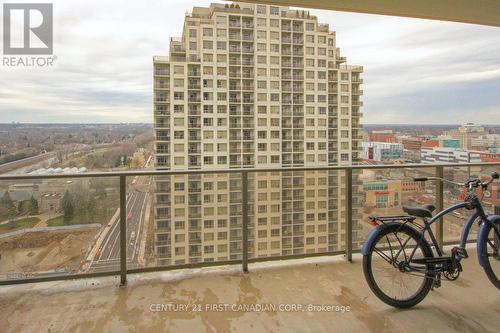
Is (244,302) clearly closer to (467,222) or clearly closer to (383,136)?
(467,222)

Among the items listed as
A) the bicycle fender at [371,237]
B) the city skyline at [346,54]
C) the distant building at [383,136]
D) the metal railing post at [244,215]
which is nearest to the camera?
the bicycle fender at [371,237]

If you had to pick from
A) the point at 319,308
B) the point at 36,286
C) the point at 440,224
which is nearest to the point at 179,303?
the point at 319,308

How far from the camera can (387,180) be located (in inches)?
127

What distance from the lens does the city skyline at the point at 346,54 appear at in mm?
4371

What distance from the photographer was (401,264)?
2285mm

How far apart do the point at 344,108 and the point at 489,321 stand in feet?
20.4

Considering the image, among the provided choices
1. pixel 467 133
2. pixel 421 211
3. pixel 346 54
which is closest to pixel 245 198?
pixel 421 211

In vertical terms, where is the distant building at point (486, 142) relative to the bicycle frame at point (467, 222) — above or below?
above

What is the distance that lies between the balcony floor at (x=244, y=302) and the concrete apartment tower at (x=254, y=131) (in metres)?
0.30

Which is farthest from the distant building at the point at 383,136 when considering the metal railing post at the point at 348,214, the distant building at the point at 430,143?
the metal railing post at the point at 348,214

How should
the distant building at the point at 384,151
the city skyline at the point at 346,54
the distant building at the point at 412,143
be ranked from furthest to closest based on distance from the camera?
the city skyline at the point at 346,54
the distant building at the point at 412,143
the distant building at the point at 384,151

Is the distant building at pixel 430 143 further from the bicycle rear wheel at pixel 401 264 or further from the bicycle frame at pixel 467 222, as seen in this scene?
the bicycle rear wheel at pixel 401 264

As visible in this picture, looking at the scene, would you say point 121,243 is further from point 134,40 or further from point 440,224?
point 134,40

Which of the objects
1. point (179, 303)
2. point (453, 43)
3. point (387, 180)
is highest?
point (453, 43)
